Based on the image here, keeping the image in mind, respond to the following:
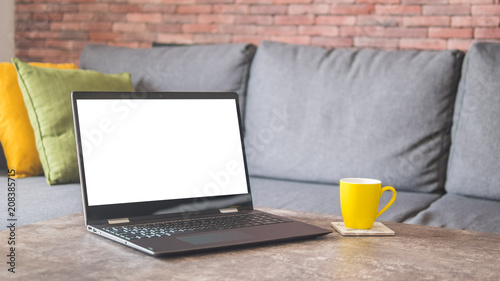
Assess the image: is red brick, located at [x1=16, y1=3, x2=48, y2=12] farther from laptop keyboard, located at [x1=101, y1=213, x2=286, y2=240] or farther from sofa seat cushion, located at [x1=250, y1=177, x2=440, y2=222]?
laptop keyboard, located at [x1=101, y1=213, x2=286, y2=240]

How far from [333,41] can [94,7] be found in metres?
1.33

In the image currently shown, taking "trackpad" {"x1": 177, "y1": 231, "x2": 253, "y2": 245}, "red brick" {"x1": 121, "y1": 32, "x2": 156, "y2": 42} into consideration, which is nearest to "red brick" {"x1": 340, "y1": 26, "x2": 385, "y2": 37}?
"red brick" {"x1": 121, "y1": 32, "x2": 156, "y2": 42}

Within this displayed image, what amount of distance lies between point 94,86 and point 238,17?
0.94m

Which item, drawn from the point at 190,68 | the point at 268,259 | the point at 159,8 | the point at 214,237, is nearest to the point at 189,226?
the point at 214,237

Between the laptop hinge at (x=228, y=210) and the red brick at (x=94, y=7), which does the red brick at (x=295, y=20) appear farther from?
the laptop hinge at (x=228, y=210)

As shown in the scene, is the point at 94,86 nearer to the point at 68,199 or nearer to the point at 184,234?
the point at 68,199

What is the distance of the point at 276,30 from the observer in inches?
101

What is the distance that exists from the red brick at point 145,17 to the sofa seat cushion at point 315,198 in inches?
49.4

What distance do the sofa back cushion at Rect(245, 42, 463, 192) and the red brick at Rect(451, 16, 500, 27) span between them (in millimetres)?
393

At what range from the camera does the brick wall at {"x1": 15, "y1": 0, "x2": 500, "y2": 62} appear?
2281 mm

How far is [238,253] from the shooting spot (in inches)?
30.4

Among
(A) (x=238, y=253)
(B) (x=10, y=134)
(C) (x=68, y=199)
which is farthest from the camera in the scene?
(B) (x=10, y=134)

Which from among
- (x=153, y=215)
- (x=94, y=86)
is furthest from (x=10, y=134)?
(x=153, y=215)

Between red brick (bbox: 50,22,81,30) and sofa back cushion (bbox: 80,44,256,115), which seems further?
red brick (bbox: 50,22,81,30)
